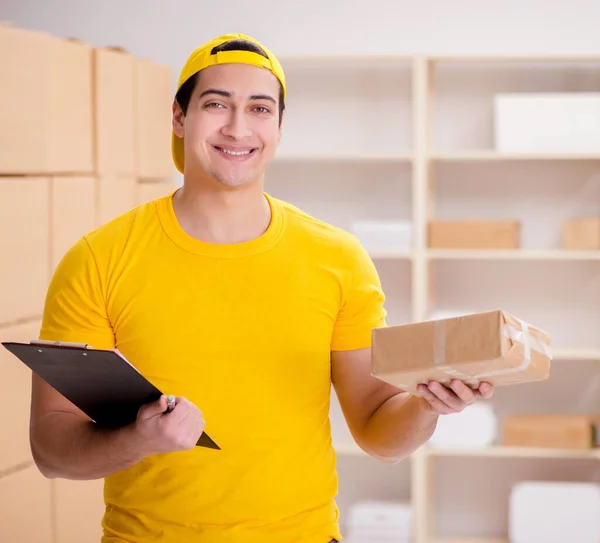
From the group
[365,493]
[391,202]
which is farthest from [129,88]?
[365,493]

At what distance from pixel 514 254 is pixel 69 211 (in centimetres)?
164

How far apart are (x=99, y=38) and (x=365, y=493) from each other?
2.15 m

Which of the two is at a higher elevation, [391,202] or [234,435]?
[391,202]

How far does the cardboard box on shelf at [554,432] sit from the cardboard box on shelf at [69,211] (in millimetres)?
1723

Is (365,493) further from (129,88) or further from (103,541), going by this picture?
(103,541)

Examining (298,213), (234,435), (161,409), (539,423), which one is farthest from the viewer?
(539,423)

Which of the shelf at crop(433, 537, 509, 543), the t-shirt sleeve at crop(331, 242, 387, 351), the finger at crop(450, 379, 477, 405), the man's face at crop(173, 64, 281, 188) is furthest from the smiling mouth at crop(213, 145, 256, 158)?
the shelf at crop(433, 537, 509, 543)

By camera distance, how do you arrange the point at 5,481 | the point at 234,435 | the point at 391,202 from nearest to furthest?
the point at 234,435, the point at 5,481, the point at 391,202

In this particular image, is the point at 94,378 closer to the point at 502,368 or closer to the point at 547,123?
the point at 502,368

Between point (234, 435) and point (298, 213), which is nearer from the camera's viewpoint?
point (234, 435)

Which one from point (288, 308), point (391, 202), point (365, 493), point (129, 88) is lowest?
point (365, 493)

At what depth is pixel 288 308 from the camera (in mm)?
1543

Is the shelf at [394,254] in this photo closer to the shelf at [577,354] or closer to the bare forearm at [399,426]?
the shelf at [577,354]

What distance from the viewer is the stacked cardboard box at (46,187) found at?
2.72m
